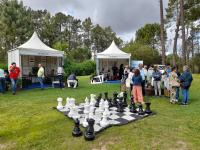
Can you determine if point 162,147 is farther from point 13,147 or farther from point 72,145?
point 13,147

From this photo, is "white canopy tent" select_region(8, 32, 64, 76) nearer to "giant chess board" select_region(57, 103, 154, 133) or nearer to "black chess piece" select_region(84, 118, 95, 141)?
"giant chess board" select_region(57, 103, 154, 133)

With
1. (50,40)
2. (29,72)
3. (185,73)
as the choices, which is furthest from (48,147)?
(50,40)

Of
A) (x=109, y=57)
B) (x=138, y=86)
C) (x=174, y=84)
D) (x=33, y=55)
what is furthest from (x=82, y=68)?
(x=138, y=86)

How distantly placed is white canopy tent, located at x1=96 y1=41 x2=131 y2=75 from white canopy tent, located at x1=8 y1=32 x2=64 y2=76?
10.8ft

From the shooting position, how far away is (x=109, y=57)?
54.7 ft

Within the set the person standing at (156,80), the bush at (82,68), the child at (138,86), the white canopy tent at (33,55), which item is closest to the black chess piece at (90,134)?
the child at (138,86)

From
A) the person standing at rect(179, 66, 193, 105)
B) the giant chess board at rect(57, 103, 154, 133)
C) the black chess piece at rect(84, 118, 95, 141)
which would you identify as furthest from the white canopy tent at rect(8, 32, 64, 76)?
the black chess piece at rect(84, 118, 95, 141)

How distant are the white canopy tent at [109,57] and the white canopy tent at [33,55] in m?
3.30

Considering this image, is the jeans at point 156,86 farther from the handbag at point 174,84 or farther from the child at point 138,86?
the child at point 138,86

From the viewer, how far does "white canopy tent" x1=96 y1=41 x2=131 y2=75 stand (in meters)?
16.8

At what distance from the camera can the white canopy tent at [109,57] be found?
1675 cm

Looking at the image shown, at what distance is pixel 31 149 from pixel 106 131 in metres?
1.48

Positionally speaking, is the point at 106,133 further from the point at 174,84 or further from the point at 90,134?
the point at 174,84

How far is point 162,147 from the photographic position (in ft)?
12.1
